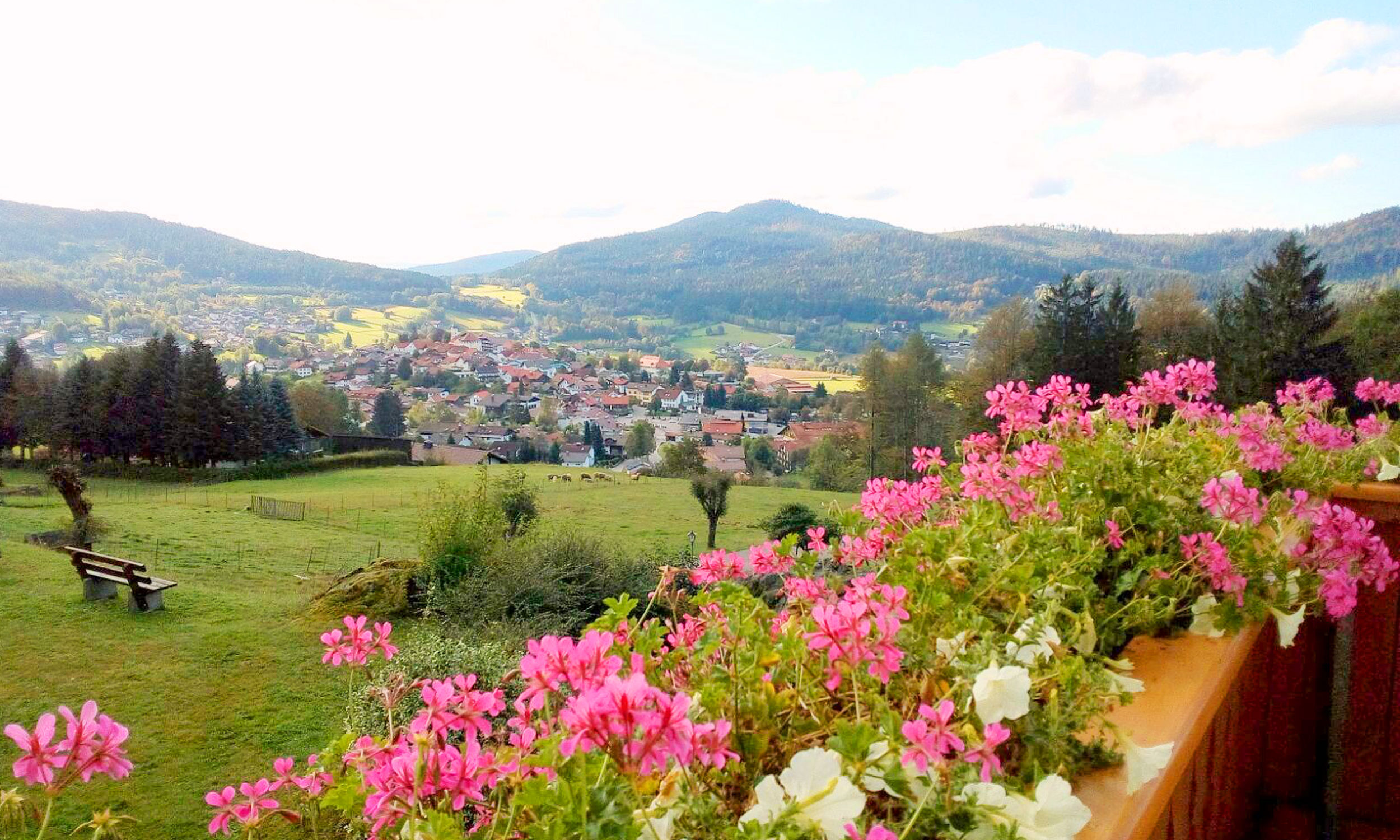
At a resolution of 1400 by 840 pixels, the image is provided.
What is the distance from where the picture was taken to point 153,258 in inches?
2386

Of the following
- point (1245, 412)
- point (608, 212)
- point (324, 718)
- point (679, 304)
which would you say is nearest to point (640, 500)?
point (324, 718)

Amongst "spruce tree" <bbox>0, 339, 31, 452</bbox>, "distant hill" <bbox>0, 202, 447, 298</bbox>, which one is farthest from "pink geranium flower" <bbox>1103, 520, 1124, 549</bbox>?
"distant hill" <bbox>0, 202, 447, 298</bbox>

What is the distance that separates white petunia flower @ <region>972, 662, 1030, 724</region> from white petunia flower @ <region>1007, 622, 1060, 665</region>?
0.10 meters

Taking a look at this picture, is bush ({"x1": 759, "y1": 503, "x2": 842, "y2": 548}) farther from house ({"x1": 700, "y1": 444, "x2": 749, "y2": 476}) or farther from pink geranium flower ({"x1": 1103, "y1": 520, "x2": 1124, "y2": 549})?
pink geranium flower ({"x1": 1103, "y1": 520, "x2": 1124, "y2": 549})

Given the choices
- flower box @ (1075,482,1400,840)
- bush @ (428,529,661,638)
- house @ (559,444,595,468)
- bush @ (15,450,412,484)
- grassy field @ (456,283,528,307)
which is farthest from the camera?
grassy field @ (456,283,528,307)

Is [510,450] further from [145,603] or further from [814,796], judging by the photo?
[814,796]

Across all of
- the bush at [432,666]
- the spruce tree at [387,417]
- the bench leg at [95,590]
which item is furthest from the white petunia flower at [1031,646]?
the spruce tree at [387,417]

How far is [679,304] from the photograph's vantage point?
255 feet

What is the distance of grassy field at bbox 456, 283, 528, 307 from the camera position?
79.9 meters

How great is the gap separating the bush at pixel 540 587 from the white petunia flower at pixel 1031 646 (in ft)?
21.7

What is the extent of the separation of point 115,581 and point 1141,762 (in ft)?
30.1

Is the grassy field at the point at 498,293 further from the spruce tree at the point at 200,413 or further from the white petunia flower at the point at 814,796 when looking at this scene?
the white petunia flower at the point at 814,796

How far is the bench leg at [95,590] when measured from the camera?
7.91 m

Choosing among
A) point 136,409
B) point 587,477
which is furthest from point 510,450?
point 136,409
